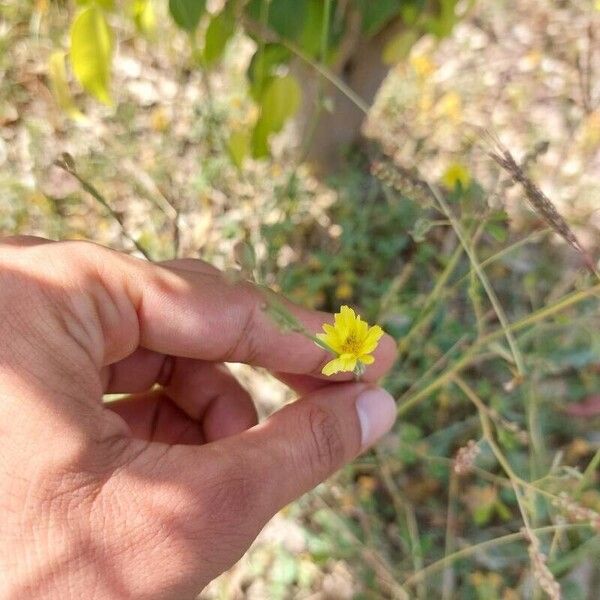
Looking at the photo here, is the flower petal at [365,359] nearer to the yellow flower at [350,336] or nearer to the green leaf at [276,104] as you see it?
the yellow flower at [350,336]

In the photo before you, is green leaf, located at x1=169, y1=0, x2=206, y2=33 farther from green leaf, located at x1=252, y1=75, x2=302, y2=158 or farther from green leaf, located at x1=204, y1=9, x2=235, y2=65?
green leaf, located at x1=252, y1=75, x2=302, y2=158

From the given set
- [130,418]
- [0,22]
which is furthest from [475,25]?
[130,418]

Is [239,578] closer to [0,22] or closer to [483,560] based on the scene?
[483,560]

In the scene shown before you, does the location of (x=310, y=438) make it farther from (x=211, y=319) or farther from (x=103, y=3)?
(x=103, y=3)

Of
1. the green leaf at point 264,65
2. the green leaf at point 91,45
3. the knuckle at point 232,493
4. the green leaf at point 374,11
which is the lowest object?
the knuckle at point 232,493

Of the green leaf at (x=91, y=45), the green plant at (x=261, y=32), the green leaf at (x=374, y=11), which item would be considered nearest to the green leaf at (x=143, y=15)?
the green plant at (x=261, y=32)

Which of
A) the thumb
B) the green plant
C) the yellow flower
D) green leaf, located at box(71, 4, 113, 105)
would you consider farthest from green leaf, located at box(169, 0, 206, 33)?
the thumb
